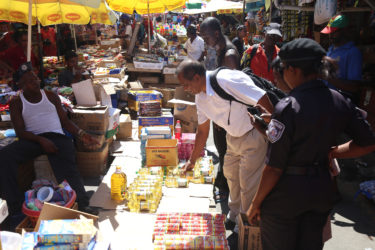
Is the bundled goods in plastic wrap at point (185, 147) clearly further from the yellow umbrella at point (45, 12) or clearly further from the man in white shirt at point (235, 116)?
the yellow umbrella at point (45, 12)

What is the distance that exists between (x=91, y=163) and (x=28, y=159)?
101cm

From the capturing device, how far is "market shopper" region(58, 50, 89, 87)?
5.95 m

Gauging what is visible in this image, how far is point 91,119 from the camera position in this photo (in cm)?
462

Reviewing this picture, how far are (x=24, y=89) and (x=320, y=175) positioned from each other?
3.44 meters

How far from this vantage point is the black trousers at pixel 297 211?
5.77ft

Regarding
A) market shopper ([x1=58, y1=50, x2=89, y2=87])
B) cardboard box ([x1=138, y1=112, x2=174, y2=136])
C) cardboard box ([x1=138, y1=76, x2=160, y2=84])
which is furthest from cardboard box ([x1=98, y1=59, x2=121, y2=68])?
cardboard box ([x1=138, y1=112, x2=174, y2=136])

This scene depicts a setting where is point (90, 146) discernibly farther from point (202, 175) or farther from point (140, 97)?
point (140, 97)

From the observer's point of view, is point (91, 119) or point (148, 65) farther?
point (148, 65)

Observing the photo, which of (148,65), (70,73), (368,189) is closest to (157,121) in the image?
(70,73)

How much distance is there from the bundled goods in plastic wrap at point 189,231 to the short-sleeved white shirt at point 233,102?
81 cm

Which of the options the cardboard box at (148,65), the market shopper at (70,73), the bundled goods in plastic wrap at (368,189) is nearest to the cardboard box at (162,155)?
the bundled goods in plastic wrap at (368,189)

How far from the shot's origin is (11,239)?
2.30m

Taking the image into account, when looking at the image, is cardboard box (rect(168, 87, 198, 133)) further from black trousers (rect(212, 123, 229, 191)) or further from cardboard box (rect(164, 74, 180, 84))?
cardboard box (rect(164, 74, 180, 84))

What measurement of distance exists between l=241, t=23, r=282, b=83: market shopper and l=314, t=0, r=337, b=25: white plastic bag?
2.17ft
